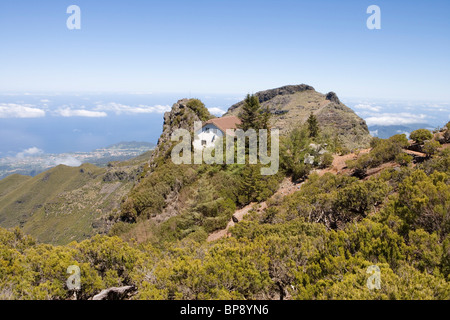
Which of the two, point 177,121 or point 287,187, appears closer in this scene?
point 287,187

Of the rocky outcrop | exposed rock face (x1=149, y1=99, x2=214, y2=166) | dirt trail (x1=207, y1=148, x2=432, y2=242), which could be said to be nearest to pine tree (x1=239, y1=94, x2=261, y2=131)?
dirt trail (x1=207, y1=148, x2=432, y2=242)

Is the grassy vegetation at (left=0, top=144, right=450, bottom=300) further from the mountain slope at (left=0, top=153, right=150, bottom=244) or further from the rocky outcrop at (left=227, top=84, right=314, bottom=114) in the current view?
the rocky outcrop at (left=227, top=84, right=314, bottom=114)

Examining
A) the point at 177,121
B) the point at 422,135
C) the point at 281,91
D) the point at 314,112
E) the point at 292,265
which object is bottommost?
the point at 292,265

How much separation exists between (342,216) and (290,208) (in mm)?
2404

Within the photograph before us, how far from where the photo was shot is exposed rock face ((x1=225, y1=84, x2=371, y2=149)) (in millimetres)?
59916

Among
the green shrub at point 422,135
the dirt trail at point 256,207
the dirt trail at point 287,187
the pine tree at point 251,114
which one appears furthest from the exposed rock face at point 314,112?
the dirt trail at point 256,207

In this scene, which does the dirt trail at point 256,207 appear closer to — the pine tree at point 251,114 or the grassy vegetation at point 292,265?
the grassy vegetation at point 292,265

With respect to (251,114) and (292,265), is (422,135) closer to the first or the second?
(292,265)

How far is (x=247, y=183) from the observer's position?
17719 millimetres

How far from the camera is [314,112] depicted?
295 feet

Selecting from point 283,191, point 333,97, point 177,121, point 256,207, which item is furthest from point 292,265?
point 333,97
